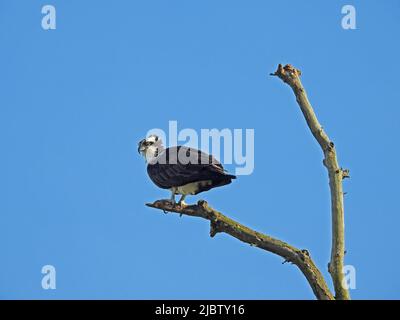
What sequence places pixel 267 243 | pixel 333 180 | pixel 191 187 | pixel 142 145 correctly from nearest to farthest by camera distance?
pixel 333 180 → pixel 267 243 → pixel 191 187 → pixel 142 145

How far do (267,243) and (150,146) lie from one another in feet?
18.4

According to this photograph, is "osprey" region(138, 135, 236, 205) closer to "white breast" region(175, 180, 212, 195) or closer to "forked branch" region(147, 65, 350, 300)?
"white breast" region(175, 180, 212, 195)

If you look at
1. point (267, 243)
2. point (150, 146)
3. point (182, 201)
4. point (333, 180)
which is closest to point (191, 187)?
point (182, 201)

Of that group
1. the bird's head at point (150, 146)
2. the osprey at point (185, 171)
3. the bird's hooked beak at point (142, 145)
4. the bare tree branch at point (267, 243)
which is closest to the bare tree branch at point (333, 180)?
the bare tree branch at point (267, 243)

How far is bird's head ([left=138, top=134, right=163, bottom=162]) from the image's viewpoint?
955 inches

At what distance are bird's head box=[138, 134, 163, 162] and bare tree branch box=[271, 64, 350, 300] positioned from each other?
18.5ft

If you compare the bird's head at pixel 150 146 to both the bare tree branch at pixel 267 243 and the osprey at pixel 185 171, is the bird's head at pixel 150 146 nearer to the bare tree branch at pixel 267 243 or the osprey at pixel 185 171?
the osprey at pixel 185 171

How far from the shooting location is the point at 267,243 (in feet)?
64.4

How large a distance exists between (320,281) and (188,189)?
4.09m

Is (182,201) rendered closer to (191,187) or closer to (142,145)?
(191,187)
